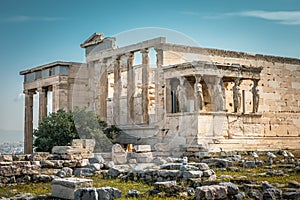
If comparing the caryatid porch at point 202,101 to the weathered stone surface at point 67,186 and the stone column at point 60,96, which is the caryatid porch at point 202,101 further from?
the weathered stone surface at point 67,186

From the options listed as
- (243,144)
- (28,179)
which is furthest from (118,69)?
(28,179)

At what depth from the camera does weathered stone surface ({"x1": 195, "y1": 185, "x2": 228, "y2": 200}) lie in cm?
725

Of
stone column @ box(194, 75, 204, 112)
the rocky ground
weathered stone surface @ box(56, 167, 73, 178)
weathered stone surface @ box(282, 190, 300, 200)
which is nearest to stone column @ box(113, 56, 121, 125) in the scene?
stone column @ box(194, 75, 204, 112)

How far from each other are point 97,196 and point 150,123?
1426 cm

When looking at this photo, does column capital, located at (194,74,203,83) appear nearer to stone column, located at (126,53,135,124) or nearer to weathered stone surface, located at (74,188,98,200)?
stone column, located at (126,53,135,124)

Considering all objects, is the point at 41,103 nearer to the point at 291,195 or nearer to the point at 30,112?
the point at 30,112

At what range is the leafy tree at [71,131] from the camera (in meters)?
21.1

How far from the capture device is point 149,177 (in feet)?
34.9

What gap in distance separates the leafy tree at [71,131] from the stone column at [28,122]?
249 inches

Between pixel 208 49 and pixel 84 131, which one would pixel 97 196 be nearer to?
pixel 84 131

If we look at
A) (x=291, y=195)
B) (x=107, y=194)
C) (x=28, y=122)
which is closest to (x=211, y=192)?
(x=291, y=195)

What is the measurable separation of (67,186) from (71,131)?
1305 cm

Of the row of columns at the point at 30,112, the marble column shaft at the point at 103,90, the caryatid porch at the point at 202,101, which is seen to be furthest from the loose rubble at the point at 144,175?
the row of columns at the point at 30,112

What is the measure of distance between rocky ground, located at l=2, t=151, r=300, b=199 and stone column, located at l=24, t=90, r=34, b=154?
15.5m
